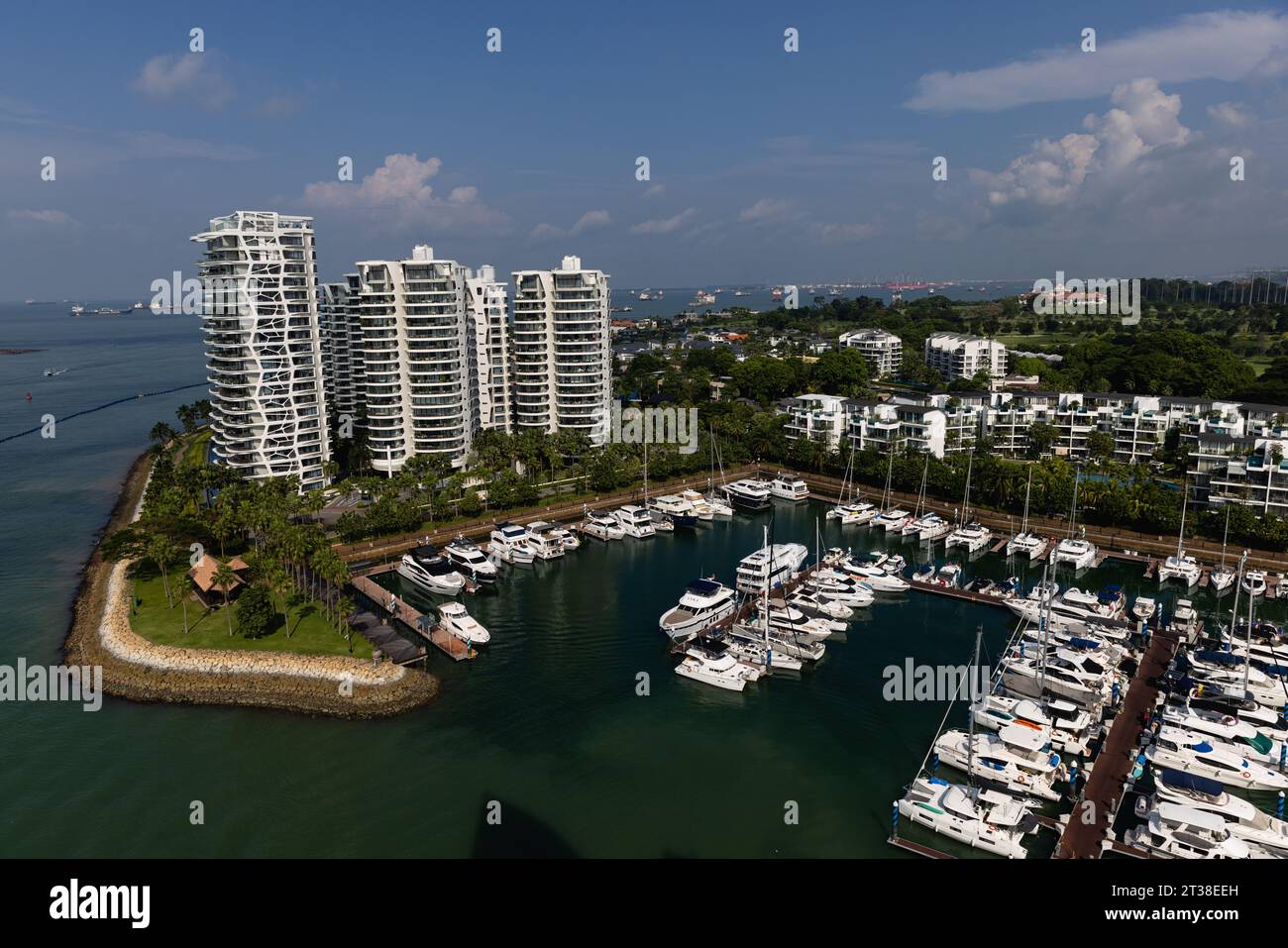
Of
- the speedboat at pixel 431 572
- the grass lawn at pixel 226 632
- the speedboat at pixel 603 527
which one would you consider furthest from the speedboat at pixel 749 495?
the grass lawn at pixel 226 632

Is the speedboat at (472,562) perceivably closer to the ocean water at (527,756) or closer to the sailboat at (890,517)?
the ocean water at (527,756)

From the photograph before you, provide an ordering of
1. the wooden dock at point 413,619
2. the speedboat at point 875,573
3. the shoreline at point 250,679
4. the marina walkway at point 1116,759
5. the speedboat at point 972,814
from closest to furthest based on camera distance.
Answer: the marina walkway at point 1116,759 → the speedboat at point 972,814 → the shoreline at point 250,679 → the wooden dock at point 413,619 → the speedboat at point 875,573

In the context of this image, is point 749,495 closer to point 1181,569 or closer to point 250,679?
point 1181,569

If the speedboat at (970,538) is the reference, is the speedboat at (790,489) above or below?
above

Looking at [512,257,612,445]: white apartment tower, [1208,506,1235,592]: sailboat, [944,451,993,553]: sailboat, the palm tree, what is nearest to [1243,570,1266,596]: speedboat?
[1208,506,1235,592]: sailboat

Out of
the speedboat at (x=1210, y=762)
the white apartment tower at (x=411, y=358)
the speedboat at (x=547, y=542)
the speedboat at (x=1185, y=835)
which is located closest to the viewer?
the speedboat at (x=1185, y=835)

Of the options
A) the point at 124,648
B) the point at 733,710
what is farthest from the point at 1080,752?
the point at 124,648

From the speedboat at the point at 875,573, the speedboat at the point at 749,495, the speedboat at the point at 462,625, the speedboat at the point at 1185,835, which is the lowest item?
the speedboat at the point at 1185,835
